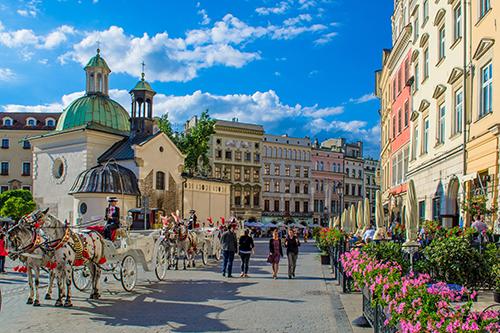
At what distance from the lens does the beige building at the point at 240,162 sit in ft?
276

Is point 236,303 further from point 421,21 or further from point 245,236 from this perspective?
point 421,21

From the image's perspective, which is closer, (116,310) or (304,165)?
(116,310)

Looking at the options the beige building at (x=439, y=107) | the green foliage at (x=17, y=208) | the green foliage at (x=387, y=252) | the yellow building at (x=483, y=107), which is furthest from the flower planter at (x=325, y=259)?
the green foliage at (x=17, y=208)

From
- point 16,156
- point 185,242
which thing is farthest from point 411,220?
point 16,156

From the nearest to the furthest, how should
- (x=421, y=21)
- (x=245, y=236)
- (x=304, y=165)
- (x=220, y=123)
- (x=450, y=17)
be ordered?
(x=245, y=236), (x=450, y=17), (x=421, y=21), (x=220, y=123), (x=304, y=165)

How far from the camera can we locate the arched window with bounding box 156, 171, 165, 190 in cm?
4819

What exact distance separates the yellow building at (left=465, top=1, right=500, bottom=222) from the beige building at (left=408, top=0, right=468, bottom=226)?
64 cm

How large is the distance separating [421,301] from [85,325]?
6952 millimetres

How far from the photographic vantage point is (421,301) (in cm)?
511

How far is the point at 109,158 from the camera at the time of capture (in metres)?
47.0

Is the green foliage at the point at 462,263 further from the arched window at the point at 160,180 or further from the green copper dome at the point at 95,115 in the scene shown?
the green copper dome at the point at 95,115

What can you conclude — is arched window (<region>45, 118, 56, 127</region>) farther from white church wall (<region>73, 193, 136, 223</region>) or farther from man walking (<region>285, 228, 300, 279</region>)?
man walking (<region>285, 228, 300, 279</region>)

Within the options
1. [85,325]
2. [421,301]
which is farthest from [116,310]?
[421,301]

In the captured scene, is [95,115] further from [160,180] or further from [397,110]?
[397,110]
